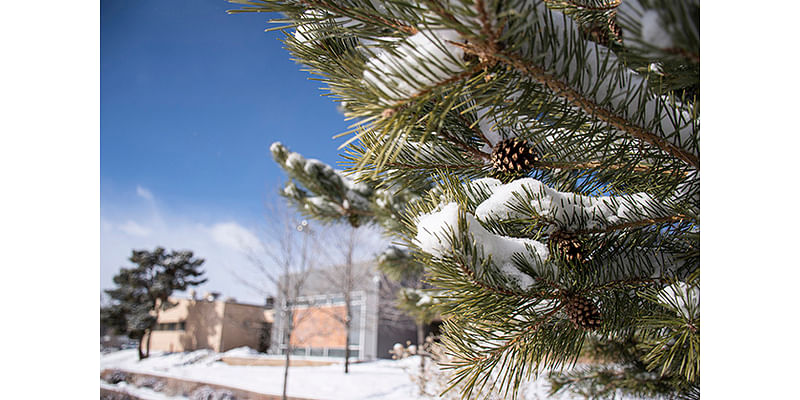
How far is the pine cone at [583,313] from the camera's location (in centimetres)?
42

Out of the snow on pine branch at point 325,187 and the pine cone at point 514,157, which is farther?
the snow on pine branch at point 325,187

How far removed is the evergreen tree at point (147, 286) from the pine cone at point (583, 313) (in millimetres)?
13283

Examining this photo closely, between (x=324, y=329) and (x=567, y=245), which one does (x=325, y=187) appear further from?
(x=324, y=329)

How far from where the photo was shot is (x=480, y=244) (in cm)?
35

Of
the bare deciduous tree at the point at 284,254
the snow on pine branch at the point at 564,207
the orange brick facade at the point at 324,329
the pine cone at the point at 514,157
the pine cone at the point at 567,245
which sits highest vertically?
the pine cone at the point at 514,157

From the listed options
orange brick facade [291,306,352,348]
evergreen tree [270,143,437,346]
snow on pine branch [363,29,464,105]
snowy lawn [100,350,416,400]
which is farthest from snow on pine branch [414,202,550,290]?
orange brick facade [291,306,352,348]

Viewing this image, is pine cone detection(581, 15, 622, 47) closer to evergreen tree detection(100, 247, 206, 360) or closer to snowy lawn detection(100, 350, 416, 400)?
snowy lawn detection(100, 350, 416, 400)

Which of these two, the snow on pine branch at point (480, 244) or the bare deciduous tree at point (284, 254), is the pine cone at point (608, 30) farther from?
the bare deciduous tree at point (284, 254)

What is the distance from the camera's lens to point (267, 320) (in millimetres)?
13352

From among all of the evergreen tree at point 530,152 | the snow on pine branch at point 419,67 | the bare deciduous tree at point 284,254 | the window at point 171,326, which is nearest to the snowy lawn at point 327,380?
the bare deciduous tree at point 284,254

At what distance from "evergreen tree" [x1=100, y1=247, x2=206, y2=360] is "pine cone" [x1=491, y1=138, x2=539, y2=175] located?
1324cm
